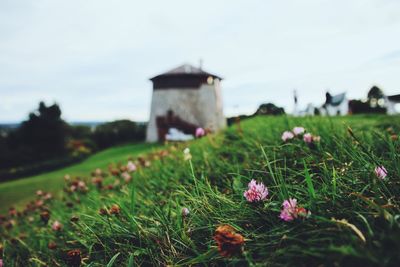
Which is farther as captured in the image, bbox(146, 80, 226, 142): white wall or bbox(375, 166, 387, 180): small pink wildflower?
bbox(146, 80, 226, 142): white wall

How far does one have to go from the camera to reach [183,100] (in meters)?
29.6

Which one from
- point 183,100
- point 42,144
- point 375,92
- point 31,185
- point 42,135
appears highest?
point 183,100

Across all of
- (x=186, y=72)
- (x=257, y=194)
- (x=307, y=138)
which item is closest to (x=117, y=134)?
(x=186, y=72)

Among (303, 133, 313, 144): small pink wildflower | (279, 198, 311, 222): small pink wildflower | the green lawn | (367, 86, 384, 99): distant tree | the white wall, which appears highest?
the white wall

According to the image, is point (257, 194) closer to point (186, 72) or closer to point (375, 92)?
point (375, 92)

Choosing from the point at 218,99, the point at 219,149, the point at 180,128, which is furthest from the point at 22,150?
the point at 219,149

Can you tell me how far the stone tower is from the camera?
96.7 feet

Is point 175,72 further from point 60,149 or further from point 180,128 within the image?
point 60,149

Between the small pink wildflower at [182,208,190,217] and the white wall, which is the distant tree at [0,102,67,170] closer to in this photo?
the white wall

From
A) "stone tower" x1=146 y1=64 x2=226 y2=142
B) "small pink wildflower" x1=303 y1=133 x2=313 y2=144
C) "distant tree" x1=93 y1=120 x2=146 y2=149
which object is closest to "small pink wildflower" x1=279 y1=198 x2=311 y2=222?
"small pink wildflower" x1=303 y1=133 x2=313 y2=144

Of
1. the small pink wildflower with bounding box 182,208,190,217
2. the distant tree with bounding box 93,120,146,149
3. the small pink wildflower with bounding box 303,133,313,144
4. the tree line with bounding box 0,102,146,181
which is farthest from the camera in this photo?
the distant tree with bounding box 93,120,146,149

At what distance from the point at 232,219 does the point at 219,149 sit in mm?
2064

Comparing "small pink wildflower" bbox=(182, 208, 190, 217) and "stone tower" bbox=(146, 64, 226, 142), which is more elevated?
"stone tower" bbox=(146, 64, 226, 142)

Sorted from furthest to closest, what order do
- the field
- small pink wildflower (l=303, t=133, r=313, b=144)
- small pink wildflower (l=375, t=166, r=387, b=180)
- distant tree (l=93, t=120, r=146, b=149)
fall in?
distant tree (l=93, t=120, r=146, b=149) < small pink wildflower (l=303, t=133, r=313, b=144) < small pink wildflower (l=375, t=166, r=387, b=180) < the field
